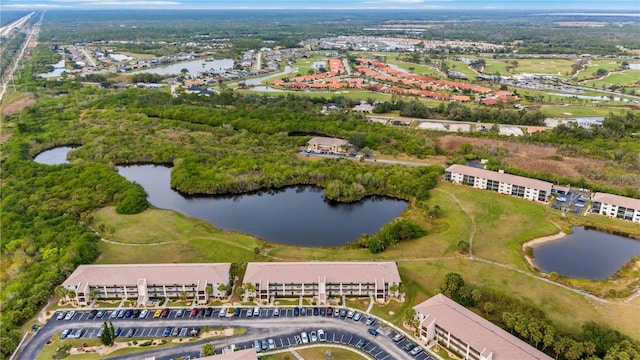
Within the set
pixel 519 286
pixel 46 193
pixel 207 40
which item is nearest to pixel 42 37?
pixel 207 40

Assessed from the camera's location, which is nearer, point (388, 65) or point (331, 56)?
point (388, 65)

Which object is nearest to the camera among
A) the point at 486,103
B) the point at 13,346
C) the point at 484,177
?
the point at 13,346

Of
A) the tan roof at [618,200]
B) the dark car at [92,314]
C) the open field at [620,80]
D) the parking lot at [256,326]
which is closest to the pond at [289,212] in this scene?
the parking lot at [256,326]

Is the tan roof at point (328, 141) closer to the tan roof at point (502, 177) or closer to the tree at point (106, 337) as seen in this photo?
the tan roof at point (502, 177)

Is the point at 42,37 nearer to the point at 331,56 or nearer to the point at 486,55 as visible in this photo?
the point at 331,56

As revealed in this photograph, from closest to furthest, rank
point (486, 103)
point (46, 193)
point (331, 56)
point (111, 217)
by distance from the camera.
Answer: point (111, 217) < point (46, 193) < point (486, 103) < point (331, 56)
